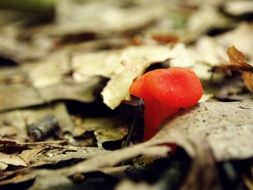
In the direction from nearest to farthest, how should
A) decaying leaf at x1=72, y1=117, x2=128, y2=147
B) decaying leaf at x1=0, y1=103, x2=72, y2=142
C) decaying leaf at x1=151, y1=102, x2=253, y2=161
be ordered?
1. decaying leaf at x1=151, y1=102, x2=253, y2=161
2. decaying leaf at x1=72, y1=117, x2=128, y2=147
3. decaying leaf at x1=0, y1=103, x2=72, y2=142

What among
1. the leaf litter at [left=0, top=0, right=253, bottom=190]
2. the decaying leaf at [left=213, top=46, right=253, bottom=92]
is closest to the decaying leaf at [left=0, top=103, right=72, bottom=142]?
the leaf litter at [left=0, top=0, right=253, bottom=190]

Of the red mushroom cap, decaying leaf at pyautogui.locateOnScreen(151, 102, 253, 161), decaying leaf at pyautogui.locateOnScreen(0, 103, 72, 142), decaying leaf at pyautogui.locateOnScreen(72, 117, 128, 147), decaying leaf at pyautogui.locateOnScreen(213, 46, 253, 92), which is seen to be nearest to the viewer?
decaying leaf at pyautogui.locateOnScreen(151, 102, 253, 161)

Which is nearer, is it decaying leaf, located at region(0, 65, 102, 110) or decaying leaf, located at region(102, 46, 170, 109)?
decaying leaf, located at region(102, 46, 170, 109)

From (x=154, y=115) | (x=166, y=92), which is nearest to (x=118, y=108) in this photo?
(x=154, y=115)

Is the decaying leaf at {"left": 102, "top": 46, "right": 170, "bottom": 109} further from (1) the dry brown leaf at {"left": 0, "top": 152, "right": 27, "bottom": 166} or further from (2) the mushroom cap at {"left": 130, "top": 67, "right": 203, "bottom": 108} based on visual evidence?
(1) the dry brown leaf at {"left": 0, "top": 152, "right": 27, "bottom": 166}

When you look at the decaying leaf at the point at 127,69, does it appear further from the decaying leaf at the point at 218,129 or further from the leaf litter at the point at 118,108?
the decaying leaf at the point at 218,129

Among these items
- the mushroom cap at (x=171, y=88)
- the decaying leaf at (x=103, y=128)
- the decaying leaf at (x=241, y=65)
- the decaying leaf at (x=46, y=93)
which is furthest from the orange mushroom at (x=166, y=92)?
the decaying leaf at (x=46, y=93)

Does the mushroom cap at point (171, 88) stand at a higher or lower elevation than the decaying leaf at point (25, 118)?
higher

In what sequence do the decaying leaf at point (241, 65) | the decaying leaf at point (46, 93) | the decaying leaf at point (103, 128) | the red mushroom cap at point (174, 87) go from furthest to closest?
the decaying leaf at point (46, 93), the decaying leaf at point (241, 65), the decaying leaf at point (103, 128), the red mushroom cap at point (174, 87)
